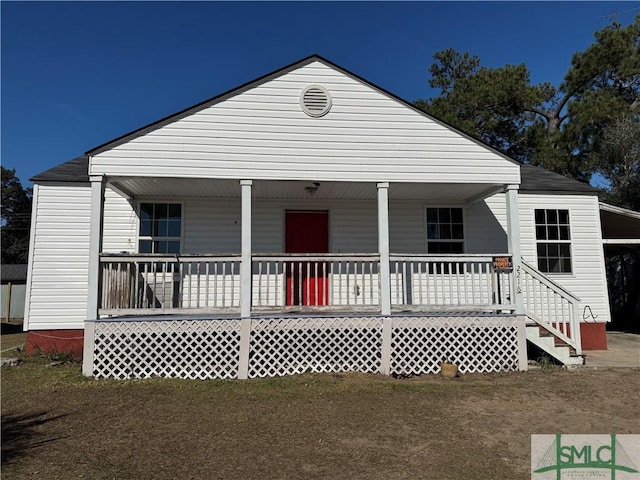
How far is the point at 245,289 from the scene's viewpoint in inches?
290

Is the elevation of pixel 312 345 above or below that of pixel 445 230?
below

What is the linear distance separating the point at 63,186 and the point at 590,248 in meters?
12.1

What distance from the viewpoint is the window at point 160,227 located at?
937 cm

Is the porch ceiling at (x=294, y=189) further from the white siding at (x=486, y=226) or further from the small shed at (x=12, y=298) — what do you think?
the small shed at (x=12, y=298)

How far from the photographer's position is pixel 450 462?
4.13 metres

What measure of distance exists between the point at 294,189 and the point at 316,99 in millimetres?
1888

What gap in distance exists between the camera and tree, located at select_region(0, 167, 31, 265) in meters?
41.5

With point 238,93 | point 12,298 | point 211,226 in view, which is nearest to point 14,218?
point 12,298

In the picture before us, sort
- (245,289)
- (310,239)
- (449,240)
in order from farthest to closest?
(449,240) → (310,239) → (245,289)

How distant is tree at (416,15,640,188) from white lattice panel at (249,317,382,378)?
52.5 ft

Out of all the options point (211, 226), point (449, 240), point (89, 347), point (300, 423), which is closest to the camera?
point (300, 423)

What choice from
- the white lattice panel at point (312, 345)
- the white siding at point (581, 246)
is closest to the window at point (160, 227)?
the white lattice panel at point (312, 345)

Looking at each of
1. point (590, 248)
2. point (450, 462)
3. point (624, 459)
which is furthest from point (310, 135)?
point (590, 248)

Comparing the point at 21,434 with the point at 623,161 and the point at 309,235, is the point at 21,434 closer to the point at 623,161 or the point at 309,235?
the point at 309,235
